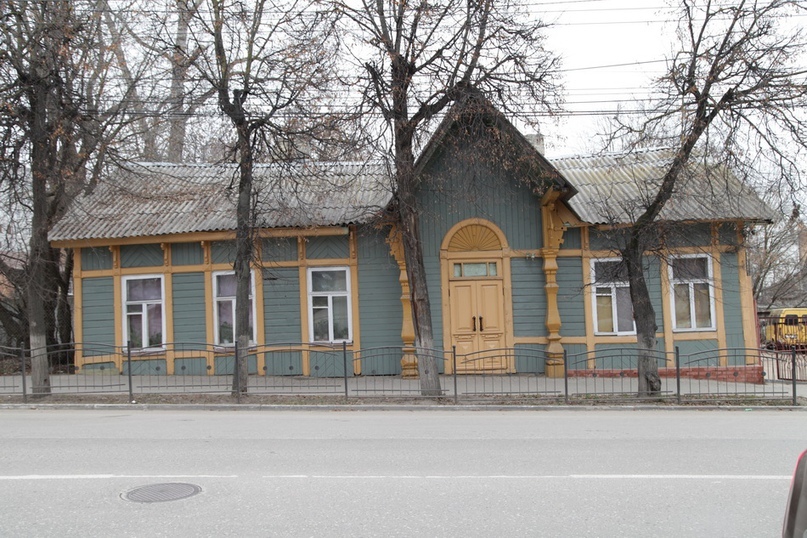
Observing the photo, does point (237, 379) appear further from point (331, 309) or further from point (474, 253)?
point (474, 253)

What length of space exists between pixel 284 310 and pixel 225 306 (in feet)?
5.35

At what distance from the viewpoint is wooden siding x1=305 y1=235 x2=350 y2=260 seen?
17.6 metres

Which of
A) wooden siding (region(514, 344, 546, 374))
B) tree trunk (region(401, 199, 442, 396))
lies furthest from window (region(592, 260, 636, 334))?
tree trunk (region(401, 199, 442, 396))

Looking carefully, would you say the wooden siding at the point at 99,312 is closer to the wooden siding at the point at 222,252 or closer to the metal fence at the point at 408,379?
the metal fence at the point at 408,379

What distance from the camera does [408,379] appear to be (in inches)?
642

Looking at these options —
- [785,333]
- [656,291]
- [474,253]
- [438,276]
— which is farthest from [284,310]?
[785,333]

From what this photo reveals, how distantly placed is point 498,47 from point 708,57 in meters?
3.84

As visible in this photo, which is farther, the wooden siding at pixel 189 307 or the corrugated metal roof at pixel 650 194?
the wooden siding at pixel 189 307
